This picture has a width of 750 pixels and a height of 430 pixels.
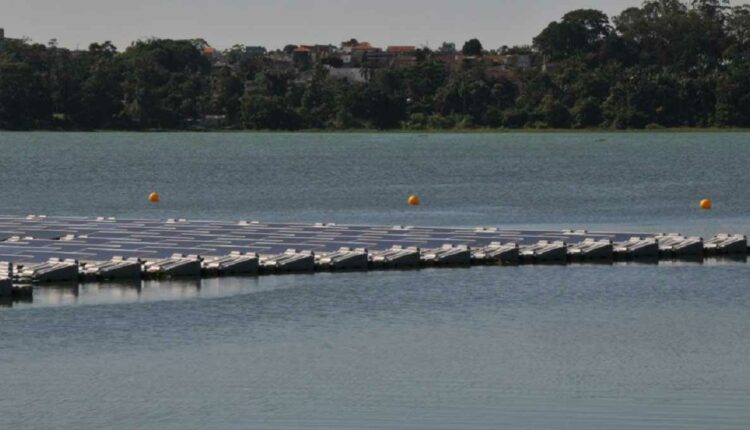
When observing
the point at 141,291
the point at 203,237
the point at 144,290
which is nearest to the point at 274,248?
the point at 203,237

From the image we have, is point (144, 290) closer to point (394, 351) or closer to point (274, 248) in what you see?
point (274, 248)

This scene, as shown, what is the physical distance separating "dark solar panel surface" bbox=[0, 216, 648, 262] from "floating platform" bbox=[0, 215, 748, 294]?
0.04 m

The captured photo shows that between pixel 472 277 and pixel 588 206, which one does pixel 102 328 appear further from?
pixel 588 206

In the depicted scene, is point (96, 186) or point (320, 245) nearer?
point (320, 245)

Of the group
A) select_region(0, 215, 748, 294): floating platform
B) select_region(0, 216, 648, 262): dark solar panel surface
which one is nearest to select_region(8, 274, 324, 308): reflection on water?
select_region(0, 215, 748, 294): floating platform

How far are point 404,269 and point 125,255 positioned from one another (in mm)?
9514

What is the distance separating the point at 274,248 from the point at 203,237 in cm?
526

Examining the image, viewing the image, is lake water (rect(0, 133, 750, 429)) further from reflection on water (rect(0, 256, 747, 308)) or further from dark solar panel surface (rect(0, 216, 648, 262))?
dark solar panel surface (rect(0, 216, 648, 262))

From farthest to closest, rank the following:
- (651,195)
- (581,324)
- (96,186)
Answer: (96,186)
(651,195)
(581,324)

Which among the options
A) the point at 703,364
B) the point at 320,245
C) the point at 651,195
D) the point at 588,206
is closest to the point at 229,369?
the point at 703,364

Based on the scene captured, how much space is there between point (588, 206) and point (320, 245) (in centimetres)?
4186

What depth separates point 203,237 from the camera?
70250 millimetres

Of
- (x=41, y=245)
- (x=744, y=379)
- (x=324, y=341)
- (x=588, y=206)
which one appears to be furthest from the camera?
(x=588, y=206)

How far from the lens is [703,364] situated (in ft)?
146
